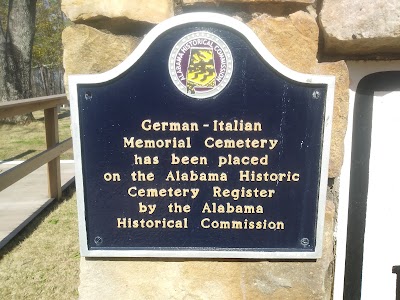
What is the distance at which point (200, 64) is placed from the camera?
1426 mm

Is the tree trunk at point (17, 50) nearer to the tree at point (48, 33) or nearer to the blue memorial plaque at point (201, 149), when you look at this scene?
the tree at point (48, 33)

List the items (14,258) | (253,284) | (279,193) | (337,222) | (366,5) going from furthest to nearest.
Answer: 1. (14,258)
2. (337,222)
3. (253,284)
4. (279,193)
5. (366,5)

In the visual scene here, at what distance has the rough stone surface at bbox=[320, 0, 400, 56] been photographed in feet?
4.70

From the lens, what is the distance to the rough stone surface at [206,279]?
5.47ft

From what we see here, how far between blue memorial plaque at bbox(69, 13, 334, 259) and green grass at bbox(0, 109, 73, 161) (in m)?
5.61

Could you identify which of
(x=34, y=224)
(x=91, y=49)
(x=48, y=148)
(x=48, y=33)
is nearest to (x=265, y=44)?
(x=91, y=49)

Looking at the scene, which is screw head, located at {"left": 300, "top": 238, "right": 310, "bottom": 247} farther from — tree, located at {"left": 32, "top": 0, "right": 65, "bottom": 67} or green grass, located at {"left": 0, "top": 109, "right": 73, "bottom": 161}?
tree, located at {"left": 32, "top": 0, "right": 65, "bottom": 67}

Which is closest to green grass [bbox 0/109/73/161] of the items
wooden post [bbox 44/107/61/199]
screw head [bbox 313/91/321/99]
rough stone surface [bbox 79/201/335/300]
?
wooden post [bbox 44/107/61/199]

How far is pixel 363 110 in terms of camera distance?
1699mm

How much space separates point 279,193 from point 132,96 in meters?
0.66

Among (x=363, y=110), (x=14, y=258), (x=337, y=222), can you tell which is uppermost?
(x=363, y=110)

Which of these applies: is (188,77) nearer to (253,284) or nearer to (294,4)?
(294,4)

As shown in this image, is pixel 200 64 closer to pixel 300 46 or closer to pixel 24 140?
pixel 300 46

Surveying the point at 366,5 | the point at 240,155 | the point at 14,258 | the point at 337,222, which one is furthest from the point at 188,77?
the point at 14,258
